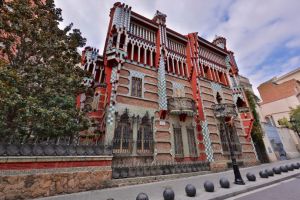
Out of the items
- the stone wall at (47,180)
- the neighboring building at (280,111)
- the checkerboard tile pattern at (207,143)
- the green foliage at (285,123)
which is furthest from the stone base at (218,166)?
the green foliage at (285,123)

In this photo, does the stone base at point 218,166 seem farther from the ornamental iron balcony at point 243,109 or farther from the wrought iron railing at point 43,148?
the wrought iron railing at point 43,148

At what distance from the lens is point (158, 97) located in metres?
13.5

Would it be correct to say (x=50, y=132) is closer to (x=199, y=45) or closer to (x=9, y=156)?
(x=9, y=156)

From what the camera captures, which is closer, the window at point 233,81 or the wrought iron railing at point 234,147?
the wrought iron railing at point 234,147

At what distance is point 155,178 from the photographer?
9547mm

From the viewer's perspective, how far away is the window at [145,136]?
11172 millimetres

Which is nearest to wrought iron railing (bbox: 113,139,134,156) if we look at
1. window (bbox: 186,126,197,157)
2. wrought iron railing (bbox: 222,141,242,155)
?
window (bbox: 186,126,197,157)

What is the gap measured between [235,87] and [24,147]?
19.6 m

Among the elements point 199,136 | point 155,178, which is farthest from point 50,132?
point 199,136

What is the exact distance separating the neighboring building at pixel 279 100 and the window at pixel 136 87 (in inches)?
1117

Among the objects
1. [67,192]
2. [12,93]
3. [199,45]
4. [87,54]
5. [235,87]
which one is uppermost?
[199,45]

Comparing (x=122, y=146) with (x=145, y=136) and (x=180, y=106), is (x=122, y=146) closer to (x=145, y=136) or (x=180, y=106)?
(x=145, y=136)

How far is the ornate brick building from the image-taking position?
1124cm

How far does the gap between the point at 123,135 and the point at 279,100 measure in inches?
1375
